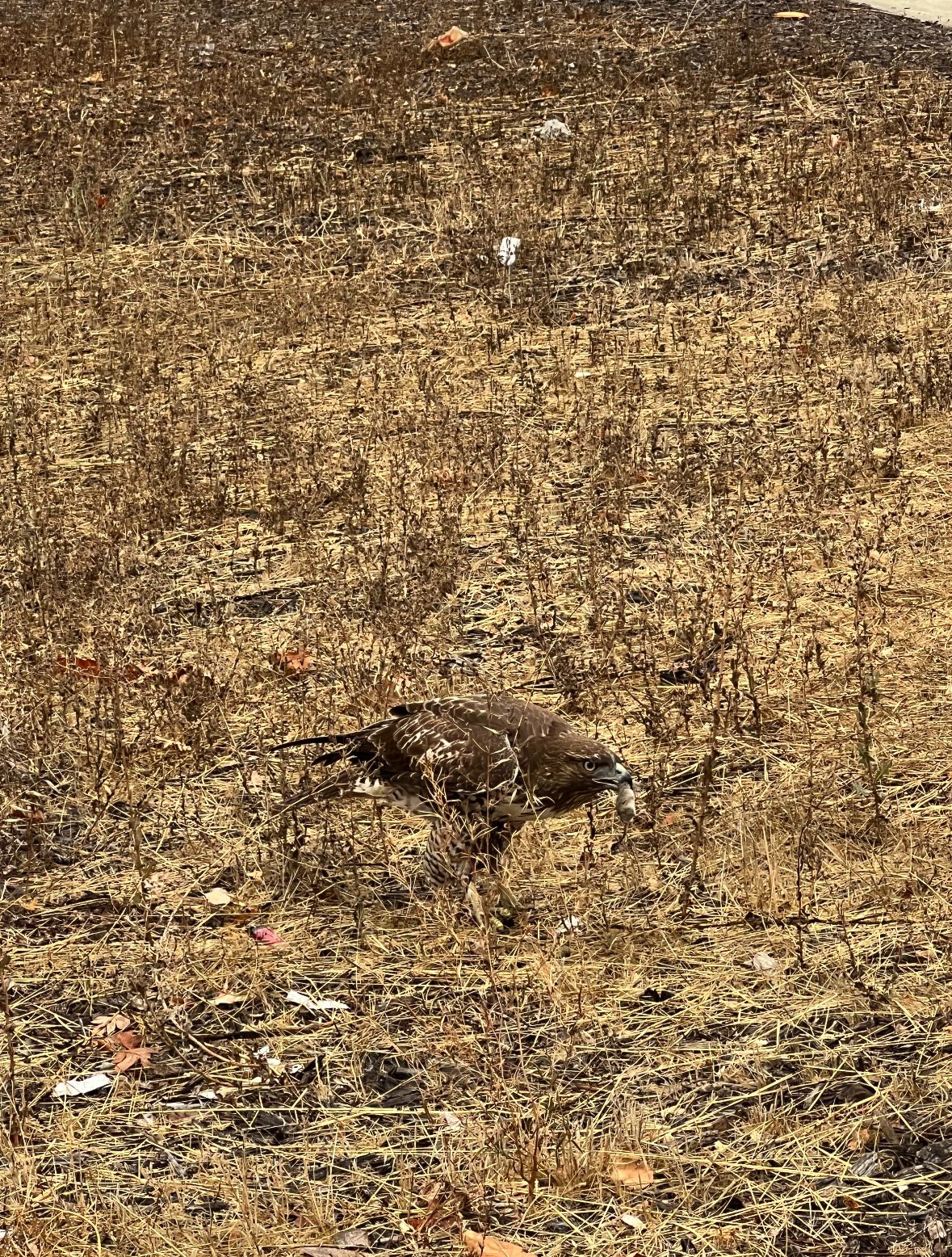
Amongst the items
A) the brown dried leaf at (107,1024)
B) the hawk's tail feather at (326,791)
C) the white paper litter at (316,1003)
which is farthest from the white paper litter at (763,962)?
the brown dried leaf at (107,1024)

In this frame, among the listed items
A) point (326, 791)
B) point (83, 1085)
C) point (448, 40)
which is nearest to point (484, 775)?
point (326, 791)

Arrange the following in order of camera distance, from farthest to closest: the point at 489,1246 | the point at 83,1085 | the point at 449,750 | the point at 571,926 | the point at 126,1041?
the point at 449,750
the point at 571,926
the point at 126,1041
the point at 83,1085
the point at 489,1246

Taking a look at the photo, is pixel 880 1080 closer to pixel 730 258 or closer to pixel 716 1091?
pixel 716 1091

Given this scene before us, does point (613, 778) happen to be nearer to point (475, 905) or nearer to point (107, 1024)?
point (475, 905)

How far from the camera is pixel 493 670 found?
713 cm

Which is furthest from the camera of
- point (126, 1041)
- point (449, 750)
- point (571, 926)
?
point (449, 750)

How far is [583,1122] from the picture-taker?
4379 millimetres

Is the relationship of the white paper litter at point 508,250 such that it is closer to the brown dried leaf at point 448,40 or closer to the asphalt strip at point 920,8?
the brown dried leaf at point 448,40

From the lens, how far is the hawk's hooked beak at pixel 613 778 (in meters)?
5.24

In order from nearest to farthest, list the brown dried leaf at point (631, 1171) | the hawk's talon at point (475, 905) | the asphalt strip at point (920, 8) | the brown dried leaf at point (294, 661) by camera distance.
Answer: the brown dried leaf at point (631, 1171)
the hawk's talon at point (475, 905)
the brown dried leaf at point (294, 661)
the asphalt strip at point (920, 8)

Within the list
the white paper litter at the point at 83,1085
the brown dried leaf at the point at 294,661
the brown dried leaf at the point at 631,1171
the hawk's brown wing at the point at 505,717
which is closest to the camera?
the brown dried leaf at the point at 631,1171

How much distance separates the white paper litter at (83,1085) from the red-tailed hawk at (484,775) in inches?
49.9

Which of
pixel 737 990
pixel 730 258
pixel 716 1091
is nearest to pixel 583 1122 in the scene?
pixel 716 1091

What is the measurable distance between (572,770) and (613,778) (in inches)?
5.4
